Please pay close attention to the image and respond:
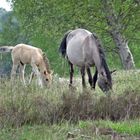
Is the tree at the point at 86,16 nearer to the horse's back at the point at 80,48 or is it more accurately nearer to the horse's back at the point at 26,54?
the horse's back at the point at 26,54

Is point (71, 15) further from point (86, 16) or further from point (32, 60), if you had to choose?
point (32, 60)

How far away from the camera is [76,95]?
9.34 meters

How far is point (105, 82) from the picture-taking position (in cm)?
1157

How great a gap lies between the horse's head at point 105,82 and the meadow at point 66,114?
1.57 meters

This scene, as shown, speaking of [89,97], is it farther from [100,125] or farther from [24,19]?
[24,19]

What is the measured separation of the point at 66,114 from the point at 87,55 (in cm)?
442

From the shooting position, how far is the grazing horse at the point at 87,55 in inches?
465

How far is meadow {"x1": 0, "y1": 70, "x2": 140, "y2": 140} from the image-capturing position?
788cm

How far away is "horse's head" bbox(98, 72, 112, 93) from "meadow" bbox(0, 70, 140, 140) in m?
1.57

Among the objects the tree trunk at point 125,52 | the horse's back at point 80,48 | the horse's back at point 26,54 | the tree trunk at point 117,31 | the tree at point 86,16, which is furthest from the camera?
the tree trunk at point 125,52

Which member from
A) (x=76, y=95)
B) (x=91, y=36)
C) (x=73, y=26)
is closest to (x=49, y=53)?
(x=73, y=26)

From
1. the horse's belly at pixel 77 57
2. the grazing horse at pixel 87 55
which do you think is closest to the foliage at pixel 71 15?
the grazing horse at pixel 87 55

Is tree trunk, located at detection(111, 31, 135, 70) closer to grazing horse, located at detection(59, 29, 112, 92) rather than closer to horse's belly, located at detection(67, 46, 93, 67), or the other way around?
grazing horse, located at detection(59, 29, 112, 92)

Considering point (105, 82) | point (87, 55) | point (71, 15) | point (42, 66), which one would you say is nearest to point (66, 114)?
point (105, 82)
